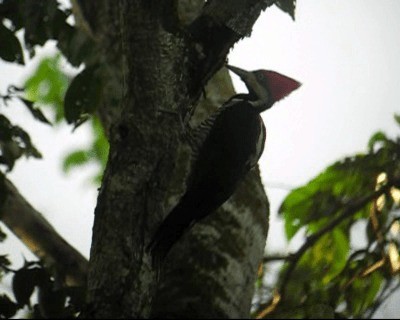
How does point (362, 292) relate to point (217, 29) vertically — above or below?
below

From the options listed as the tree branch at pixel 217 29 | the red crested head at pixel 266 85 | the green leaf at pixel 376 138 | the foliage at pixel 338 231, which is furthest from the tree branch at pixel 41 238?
the green leaf at pixel 376 138

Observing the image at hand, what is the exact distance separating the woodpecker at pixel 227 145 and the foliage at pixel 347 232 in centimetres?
47

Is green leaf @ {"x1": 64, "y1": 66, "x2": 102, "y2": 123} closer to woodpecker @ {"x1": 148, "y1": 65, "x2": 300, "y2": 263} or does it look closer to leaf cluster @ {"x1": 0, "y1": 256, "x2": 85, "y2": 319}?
woodpecker @ {"x1": 148, "y1": 65, "x2": 300, "y2": 263}

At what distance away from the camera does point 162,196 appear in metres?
2.20

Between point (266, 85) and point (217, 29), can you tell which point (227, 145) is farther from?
point (217, 29)

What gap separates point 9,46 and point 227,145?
108 cm

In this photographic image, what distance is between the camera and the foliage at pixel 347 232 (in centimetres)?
370

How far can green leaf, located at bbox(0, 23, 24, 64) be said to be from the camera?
2701 mm

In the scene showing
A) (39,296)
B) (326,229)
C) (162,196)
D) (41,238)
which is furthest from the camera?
(41,238)

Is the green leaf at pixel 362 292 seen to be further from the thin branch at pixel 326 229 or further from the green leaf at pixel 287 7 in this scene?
the green leaf at pixel 287 7

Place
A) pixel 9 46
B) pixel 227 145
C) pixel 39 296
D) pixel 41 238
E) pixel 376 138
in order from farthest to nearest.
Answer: pixel 376 138
pixel 41 238
pixel 227 145
pixel 9 46
pixel 39 296

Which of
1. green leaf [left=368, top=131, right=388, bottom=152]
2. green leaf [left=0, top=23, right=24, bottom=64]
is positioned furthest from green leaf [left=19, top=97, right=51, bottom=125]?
green leaf [left=368, top=131, right=388, bottom=152]

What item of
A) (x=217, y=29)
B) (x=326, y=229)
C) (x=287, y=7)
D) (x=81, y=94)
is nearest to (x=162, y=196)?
(x=217, y=29)

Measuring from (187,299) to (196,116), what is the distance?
119cm
